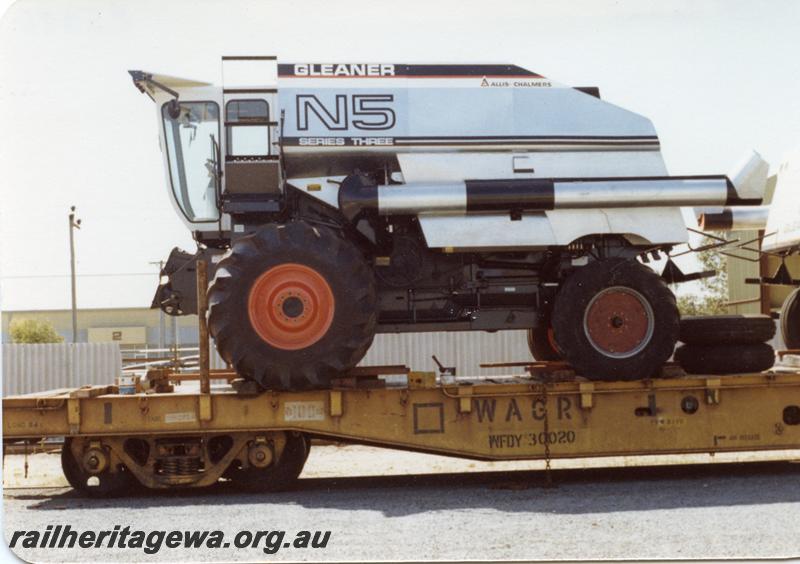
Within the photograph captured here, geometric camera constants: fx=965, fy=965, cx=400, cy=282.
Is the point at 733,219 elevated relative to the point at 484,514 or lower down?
elevated

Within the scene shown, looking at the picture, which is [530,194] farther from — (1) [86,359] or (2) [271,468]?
(1) [86,359]

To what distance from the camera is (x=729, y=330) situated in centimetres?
1182

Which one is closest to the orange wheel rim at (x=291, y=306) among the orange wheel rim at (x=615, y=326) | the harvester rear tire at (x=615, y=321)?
the harvester rear tire at (x=615, y=321)

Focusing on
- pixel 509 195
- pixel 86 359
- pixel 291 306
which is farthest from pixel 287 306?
pixel 86 359

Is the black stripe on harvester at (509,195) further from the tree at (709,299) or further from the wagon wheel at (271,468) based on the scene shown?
the tree at (709,299)

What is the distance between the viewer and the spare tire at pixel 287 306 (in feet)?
35.9

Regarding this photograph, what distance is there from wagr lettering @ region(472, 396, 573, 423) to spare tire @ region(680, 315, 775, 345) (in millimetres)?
2083

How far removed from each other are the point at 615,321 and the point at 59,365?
14971 mm

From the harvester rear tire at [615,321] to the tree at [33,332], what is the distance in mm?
31897

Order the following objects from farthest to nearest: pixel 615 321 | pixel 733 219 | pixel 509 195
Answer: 1. pixel 733 219
2. pixel 615 321
3. pixel 509 195

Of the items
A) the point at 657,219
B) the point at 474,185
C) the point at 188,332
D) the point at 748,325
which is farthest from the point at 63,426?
the point at 188,332

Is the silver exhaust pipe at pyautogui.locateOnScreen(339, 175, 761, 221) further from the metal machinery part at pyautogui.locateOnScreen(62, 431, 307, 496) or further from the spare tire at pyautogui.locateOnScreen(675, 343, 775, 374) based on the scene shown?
the metal machinery part at pyautogui.locateOnScreen(62, 431, 307, 496)

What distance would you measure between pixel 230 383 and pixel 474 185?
3878mm

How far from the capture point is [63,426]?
440 inches
